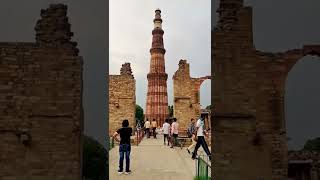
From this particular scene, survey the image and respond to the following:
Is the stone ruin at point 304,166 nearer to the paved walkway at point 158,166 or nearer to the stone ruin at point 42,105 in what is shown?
the paved walkway at point 158,166

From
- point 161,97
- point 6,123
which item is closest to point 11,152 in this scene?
point 6,123

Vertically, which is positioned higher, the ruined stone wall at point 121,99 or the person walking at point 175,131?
the ruined stone wall at point 121,99

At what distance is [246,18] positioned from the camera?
8.58 meters

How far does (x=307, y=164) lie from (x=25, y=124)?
8642mm

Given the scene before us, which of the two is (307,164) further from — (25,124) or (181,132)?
(181,132)

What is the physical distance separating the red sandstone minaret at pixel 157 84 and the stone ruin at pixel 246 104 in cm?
2575

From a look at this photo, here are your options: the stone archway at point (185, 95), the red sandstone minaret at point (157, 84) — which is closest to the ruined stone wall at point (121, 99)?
the stone archway at point (185, 95)

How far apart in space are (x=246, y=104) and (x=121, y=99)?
1917cm

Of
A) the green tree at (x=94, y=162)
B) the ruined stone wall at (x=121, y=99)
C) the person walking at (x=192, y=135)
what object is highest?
the ruined stone wall at (x=121, y=99)

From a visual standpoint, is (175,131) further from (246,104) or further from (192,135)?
(246,104)

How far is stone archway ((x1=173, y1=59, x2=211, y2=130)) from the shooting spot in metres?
26.9

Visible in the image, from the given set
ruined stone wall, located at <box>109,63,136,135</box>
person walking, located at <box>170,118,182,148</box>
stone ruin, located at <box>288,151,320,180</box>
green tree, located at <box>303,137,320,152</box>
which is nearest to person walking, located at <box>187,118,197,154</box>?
person walking, located at <box>170,118,182,148</box>

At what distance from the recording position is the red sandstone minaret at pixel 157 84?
1359 inches

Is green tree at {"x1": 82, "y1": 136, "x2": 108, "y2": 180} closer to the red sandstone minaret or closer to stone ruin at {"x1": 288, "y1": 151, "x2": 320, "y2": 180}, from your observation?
stone ruin at {"x1": 288, "y1": 151, "x2": 320, "y2": 180}
